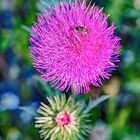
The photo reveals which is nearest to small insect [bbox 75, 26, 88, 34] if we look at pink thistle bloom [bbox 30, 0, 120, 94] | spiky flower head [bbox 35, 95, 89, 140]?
pink thistle bloom [bbox 30, 0, 120, 94]

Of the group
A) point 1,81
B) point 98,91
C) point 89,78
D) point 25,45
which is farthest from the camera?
point 1,81

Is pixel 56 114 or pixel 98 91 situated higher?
pixel 98 91

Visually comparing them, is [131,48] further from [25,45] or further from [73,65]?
[73,65]

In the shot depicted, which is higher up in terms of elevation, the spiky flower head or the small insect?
the small insect

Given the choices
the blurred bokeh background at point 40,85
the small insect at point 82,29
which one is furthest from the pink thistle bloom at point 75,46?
the blurred bokeh background at point 40,85

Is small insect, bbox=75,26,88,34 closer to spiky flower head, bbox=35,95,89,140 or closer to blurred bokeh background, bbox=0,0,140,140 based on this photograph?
spiky flower head, bbox=35,95,89,140

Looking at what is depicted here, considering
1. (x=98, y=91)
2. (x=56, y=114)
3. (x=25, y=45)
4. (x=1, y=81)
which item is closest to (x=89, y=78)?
→ (x=56, y=114)
